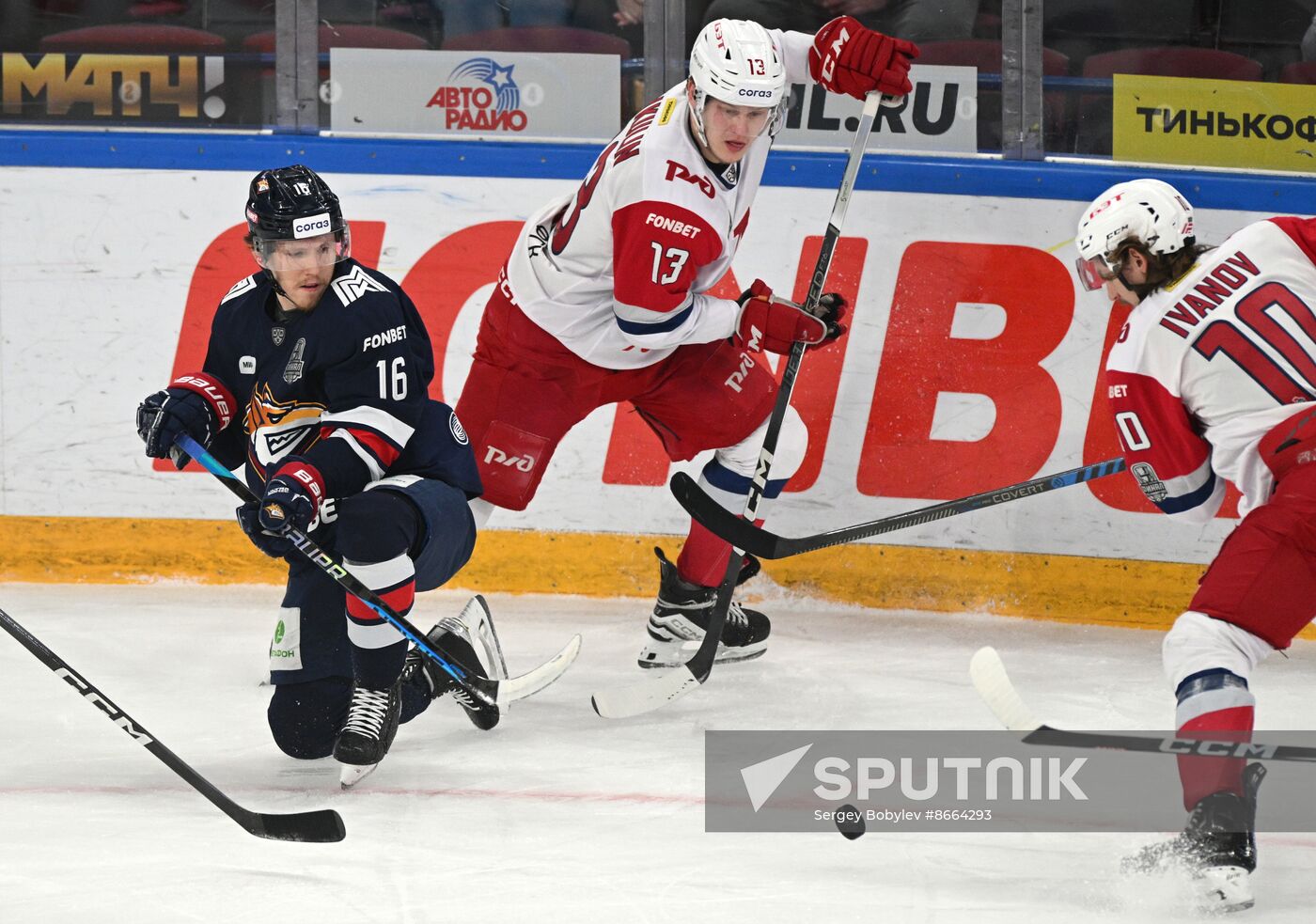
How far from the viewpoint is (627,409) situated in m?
3.83

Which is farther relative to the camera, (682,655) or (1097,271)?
(682,655)

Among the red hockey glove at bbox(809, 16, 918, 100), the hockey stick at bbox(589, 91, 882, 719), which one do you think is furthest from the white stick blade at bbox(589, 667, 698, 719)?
the red hockey glove at bbox(809, 16, 918, 100)

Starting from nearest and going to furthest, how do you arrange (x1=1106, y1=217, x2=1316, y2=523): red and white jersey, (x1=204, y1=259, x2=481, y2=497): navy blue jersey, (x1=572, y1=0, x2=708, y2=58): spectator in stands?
(x1=1106, y1=217, x2=1316, y2=523): red and white jersey → (x1=204, y1=259, x2=481, y2=497): navy blue jersey → (x1=572, y1=0, x2=708, y2=58): spectator in stands

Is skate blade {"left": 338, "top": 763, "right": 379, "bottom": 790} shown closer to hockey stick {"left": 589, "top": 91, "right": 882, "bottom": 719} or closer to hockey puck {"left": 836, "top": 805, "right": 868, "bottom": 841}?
hockey stick {"left": 589, "top": 91, "right": 882, "bottom": 719}

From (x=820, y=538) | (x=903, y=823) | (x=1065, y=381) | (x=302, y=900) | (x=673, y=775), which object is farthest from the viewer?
(x=1065, y=381)

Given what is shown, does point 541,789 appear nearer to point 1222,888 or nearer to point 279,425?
point 279,425

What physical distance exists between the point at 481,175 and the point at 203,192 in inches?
27.4

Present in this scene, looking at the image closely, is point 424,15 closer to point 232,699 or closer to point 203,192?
point 203,192

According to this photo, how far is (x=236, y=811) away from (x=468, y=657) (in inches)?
29.7

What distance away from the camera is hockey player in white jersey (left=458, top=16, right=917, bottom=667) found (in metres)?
2.89

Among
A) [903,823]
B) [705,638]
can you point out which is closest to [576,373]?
[705,638]

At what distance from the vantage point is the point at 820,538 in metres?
3.12

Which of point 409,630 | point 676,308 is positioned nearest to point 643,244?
point 676,308

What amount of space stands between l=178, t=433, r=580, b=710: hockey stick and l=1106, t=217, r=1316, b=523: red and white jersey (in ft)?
3.99
